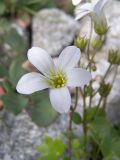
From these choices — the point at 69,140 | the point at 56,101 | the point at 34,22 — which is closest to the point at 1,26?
the point at 34,22

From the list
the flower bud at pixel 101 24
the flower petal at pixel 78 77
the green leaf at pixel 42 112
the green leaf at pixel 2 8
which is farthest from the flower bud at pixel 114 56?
the green leaf at pixel 2 8

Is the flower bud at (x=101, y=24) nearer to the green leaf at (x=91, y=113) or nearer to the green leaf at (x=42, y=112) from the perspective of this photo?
the green leaf at (x=91, y=113)

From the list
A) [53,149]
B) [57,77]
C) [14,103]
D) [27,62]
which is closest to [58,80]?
[57,77]

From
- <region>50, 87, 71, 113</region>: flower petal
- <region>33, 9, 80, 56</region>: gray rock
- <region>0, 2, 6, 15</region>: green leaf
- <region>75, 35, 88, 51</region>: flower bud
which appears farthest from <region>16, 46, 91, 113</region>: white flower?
<region>0, 2, 6, 15</region>: green leaf

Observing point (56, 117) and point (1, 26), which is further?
point (1, 26)

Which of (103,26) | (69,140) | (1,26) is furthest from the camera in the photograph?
(1,26)

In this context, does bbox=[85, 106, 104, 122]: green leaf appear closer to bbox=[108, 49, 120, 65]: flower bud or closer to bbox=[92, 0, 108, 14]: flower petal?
bbox=[108, 49, 120, 65]: flower bud

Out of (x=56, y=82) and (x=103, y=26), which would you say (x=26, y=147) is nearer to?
(x=56, y=82)
